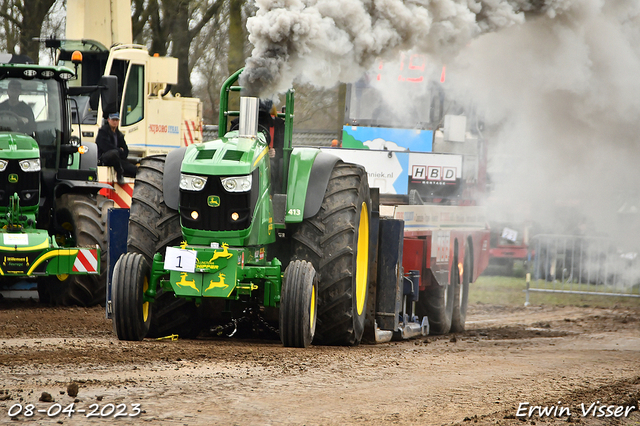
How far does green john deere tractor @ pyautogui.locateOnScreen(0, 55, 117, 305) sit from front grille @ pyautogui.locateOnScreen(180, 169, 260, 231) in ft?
10.4

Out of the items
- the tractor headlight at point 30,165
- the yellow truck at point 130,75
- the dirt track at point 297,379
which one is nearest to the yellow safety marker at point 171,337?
the dirt track at point 297,379

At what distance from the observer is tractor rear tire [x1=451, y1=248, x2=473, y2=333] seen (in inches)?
492

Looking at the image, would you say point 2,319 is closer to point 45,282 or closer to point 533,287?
point 45,282

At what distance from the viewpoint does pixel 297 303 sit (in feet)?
24.0

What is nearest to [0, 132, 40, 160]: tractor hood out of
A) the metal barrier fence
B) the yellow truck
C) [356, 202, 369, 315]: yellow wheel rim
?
[356, 202, 369, 315]: yellow wheel rim

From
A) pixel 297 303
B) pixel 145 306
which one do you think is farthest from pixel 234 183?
pixel 145 306

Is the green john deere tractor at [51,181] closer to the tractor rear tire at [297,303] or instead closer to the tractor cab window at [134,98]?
the tractor rear tire at [297,303]

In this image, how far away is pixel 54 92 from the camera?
37.4 ft

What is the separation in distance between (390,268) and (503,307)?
8036 millimetres

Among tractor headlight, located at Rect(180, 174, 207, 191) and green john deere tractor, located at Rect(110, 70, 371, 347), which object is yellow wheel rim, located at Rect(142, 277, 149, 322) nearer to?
green john deere tractor, located at Rect(110, 70, 371, 347)

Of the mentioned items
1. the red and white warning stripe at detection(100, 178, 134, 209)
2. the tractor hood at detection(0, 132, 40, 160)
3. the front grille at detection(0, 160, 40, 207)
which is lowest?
the red and white warning stripe at detection(100, 178, 134, 209)

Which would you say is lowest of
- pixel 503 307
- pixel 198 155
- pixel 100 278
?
pixel 503 307

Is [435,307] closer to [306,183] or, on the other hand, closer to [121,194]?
[306,183]

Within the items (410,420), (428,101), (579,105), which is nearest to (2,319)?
(410,420)
